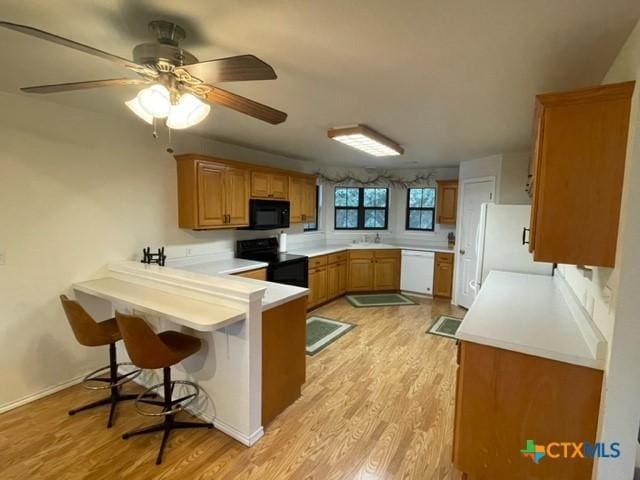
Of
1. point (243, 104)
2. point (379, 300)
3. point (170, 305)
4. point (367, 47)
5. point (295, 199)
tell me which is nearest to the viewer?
point (367, 47)

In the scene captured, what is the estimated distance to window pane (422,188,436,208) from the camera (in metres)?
6.21

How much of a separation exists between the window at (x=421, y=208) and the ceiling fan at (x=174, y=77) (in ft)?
16.7

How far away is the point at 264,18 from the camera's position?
136cm

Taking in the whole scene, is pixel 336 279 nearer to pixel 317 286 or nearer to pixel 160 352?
pixel 317 286

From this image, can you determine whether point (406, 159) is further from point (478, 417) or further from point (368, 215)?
point (478, 417)

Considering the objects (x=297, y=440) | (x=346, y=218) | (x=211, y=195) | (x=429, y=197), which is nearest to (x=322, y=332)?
(x=297, y=440)

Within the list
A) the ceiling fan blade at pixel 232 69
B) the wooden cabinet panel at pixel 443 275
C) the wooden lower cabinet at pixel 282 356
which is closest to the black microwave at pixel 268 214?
the wooden lower cabinet at pixel 282 356

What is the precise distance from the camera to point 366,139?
3336mm

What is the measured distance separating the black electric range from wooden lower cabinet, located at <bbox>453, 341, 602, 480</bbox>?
270 cm

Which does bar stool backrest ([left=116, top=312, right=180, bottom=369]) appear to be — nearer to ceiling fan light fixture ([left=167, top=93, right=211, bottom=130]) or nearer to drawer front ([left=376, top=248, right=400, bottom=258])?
ceiling fan light fixture ([left=167, top=93, right=211, bottom=130])

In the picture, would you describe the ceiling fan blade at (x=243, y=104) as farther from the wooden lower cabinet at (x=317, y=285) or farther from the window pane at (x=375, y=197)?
the window pane at (x=375, y=197)

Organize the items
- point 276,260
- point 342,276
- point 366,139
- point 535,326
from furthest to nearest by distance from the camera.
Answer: point 342,276 < point 276,260 < point 366,139 < point 535,326

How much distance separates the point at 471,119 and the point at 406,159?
89.1 inches

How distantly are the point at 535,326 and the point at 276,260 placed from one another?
303 centimetres
